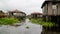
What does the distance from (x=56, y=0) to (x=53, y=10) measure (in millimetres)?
1694

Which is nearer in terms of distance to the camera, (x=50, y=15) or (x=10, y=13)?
(x=50, y=15)

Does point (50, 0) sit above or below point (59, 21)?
above

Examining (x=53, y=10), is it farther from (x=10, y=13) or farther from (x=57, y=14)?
(x=10, y=13)

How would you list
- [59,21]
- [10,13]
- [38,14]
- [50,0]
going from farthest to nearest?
[38,14] < [10,13] < [50,0] < [59,21]

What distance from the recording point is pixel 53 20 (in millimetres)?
26281

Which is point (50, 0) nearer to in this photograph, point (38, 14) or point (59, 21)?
point (59, 21)

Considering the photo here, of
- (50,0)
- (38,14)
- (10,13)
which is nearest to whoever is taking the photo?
(50,0)

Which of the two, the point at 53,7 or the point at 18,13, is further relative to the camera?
the point at 18,13

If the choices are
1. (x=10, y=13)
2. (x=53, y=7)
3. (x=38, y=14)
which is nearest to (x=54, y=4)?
(x=53, y=7)

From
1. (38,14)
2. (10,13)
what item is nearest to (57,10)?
(10,13)

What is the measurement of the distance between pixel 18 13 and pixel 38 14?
7.21 meters

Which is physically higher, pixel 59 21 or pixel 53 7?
pixel 53 7

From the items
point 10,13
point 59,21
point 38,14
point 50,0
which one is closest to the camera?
point 59,21

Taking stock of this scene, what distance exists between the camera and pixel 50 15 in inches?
1008
